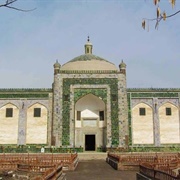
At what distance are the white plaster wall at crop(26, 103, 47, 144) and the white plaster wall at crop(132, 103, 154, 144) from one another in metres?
8.92

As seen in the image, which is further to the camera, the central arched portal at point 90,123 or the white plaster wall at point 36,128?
the central arched portal at point 90,123

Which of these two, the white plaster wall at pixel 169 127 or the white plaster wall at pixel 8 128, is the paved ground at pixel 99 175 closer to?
the white plaster wall at pixel 8 128

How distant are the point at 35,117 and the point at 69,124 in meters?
3.67

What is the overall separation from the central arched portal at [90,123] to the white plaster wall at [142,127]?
3.01 metres

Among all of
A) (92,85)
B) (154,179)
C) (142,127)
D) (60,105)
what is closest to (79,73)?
(92,85)

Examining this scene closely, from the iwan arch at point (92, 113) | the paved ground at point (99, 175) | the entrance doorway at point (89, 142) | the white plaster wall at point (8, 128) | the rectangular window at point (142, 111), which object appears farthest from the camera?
the entrance doorway at point (89, 142)

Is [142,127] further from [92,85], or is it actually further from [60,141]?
[60,141]

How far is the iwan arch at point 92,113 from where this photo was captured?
2719 cm

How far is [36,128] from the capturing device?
27.6m

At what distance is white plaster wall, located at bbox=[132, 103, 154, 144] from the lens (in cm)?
2769

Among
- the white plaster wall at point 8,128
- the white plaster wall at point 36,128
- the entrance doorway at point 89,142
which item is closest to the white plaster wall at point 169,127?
the entrance doorway at point 89,142

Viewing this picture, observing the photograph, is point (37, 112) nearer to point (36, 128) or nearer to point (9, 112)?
point (36, 128)

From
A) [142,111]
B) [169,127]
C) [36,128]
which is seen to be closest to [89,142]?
[36,128]

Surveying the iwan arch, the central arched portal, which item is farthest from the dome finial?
the central arched portal
